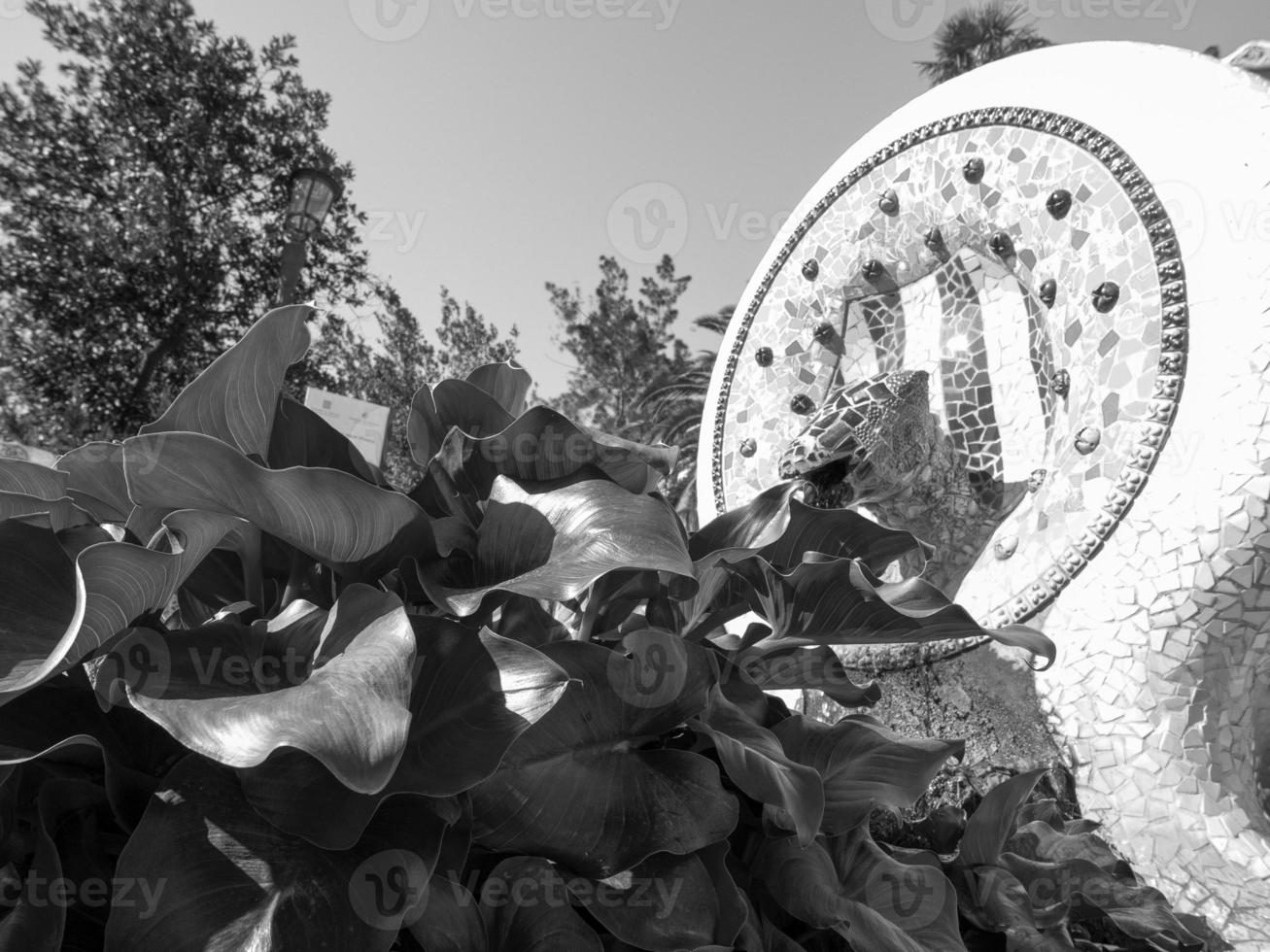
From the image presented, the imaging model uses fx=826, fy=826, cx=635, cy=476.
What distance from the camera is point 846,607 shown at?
532 mm

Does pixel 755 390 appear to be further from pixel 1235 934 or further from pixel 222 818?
pixel 222 818

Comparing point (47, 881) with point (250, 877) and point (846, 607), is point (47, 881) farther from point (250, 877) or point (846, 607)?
point (846, 607)

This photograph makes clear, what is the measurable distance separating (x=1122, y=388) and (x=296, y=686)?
7.74 feet

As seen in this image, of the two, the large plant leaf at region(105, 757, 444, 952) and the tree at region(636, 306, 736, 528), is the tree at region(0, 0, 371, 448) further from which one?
the large plant leaf at region(105, 757, 444, 952)

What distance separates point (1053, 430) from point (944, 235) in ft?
2.79

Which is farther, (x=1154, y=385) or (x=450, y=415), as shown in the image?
(x=1154, y=385)

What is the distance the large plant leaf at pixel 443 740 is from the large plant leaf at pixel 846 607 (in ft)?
0.62

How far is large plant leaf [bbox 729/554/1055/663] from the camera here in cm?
51

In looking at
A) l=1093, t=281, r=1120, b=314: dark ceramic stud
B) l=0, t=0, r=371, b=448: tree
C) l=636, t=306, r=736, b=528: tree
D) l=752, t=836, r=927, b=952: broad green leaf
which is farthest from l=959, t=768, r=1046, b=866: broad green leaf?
l=636, t=306, r=736, b=528: tree

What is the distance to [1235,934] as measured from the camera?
1669mm

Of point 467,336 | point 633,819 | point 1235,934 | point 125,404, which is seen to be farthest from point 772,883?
point 467,336

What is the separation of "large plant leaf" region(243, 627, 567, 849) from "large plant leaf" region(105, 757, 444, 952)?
0.08 ft

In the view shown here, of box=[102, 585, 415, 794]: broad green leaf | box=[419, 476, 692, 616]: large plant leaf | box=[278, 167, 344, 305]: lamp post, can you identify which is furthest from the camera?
box=[278, 167, 344, 305]: lamp post

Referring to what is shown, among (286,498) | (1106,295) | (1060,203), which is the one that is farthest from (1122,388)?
(286,498)
